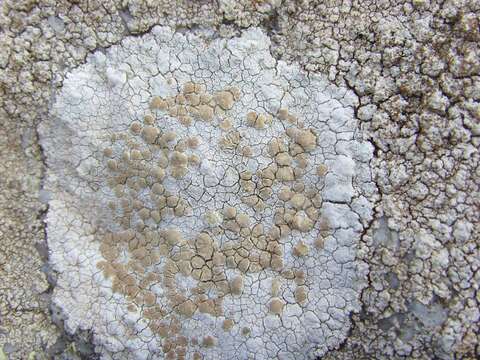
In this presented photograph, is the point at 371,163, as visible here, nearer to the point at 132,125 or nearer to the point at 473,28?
the point at 473,28

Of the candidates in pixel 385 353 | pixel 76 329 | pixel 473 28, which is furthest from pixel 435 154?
pixel 76 329

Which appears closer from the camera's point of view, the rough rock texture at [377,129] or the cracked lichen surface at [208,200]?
the rough rock texture at [377,129]

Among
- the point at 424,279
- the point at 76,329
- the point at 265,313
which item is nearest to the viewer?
the point at 424,279

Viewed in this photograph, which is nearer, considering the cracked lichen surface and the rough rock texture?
the rough rock texture
